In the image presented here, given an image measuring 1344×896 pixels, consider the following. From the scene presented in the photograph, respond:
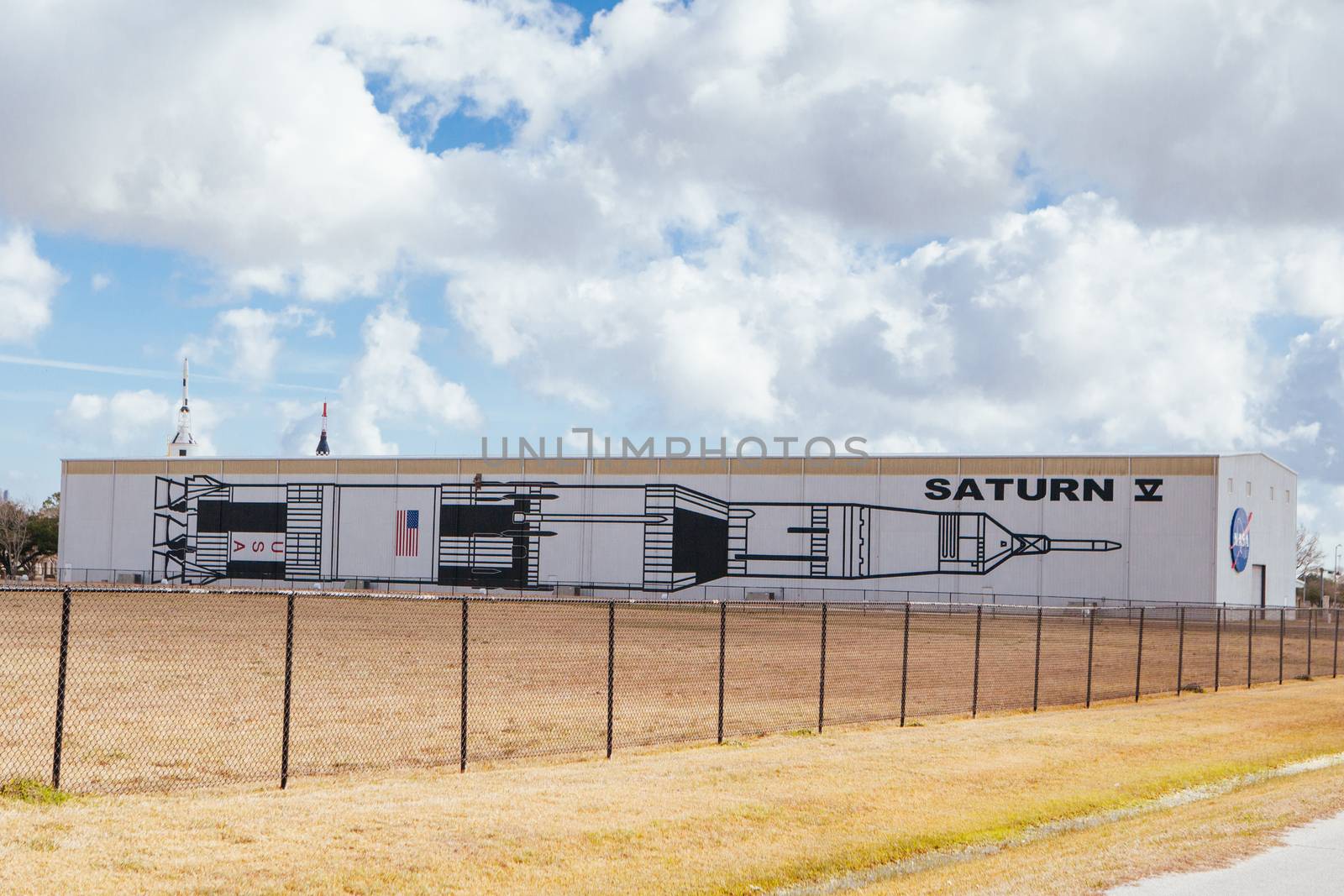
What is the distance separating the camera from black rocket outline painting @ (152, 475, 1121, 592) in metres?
67.7

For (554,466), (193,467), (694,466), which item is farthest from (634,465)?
(193,467)

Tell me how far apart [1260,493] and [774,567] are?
87.6ft

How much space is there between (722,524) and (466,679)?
184ft

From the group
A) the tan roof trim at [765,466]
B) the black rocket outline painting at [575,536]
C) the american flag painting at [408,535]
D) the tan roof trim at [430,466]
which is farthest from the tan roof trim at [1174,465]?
the american flag painting at [408,535]

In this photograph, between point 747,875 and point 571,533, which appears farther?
point 571,533

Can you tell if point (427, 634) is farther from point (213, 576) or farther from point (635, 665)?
point (213, 576)

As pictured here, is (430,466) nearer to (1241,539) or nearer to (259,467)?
(259,467)

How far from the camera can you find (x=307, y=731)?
1803 centimetres

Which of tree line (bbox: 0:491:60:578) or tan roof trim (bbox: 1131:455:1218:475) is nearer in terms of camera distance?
tan roof trim (bbox: 1131:455:1218:475)

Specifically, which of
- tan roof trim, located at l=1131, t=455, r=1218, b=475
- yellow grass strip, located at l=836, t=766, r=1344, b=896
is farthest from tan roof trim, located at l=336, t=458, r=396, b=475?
yellow grass strip, located at l=836, t=766, r=1344, b=896

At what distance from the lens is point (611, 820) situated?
1188 centimetres

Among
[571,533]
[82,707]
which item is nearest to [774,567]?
[571,533]

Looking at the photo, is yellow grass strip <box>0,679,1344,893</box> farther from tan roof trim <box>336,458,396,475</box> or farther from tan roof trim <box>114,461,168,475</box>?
tan roof trim <box>114,461,168,475</box>

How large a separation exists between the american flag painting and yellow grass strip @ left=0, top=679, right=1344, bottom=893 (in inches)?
2349
